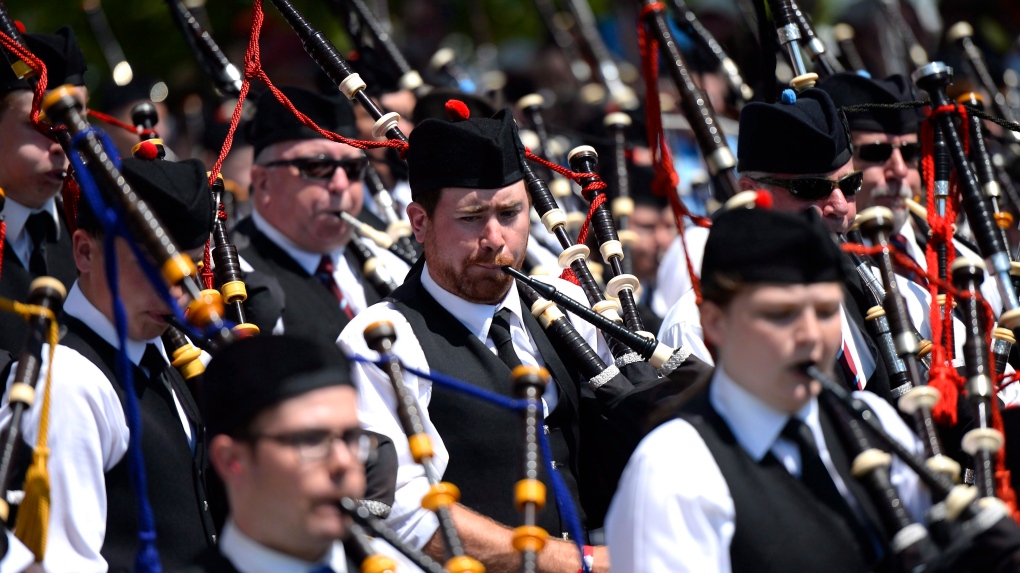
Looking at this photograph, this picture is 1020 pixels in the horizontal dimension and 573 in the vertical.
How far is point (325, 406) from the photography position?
2.32m

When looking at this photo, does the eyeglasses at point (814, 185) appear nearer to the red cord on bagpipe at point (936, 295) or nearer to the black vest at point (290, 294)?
the red cord on bagpipe at point (936, 295)

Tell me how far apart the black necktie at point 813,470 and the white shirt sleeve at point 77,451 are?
4.85 ft

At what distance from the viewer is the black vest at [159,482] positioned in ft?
9.80

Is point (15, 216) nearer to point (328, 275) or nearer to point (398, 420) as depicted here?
point (328, 275)

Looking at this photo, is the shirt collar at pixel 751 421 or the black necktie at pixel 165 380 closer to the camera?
the shirt collar at pixel 751 421

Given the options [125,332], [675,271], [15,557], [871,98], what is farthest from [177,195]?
[675,271]

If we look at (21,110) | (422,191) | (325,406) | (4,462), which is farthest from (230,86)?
(325,406)

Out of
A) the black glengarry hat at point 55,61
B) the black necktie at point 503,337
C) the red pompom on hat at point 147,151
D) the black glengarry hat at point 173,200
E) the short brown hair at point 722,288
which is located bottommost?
the black necktie at point 503,337

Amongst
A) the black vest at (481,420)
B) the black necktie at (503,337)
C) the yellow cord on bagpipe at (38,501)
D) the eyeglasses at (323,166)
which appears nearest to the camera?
the yellow cord on bagpipe at (38,501)

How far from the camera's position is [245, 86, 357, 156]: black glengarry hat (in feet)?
16.1

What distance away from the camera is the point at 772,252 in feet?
7.77

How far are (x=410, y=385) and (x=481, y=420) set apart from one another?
204 millimetres

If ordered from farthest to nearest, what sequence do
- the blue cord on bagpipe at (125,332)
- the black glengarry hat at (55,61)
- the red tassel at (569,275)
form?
the red tassel at (569,275) → the black glengarry hat at (55,61) → the blue cord on bagpipe at (125,332)

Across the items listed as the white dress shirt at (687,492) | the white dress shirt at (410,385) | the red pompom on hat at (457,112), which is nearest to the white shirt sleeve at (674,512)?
the white dress shirt at (687,492)
